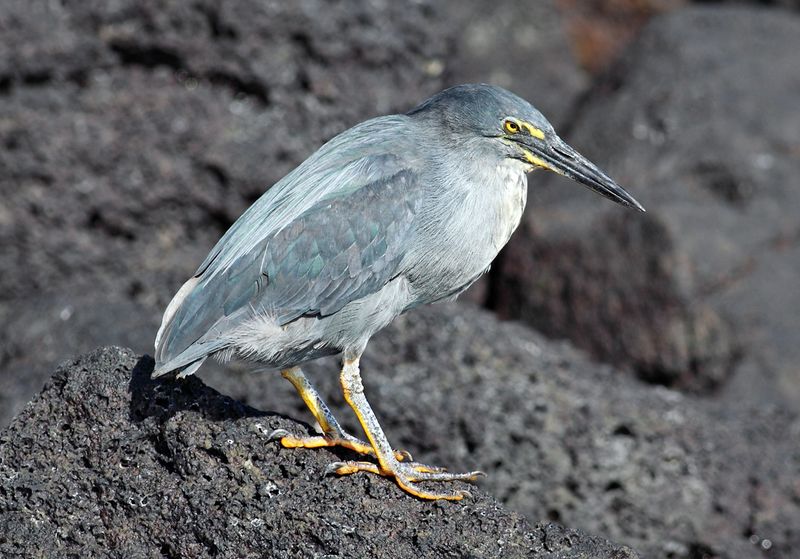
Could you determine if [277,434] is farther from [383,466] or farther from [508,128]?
[508,128]

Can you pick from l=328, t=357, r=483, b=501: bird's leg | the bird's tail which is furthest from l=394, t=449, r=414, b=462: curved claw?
the bird's tail

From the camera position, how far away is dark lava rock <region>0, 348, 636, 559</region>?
4.05 metres

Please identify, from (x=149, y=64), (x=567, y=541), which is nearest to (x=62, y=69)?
(x=149, y=64)

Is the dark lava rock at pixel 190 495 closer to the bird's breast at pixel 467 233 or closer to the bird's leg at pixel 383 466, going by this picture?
the bird's leg at pixel 383 466

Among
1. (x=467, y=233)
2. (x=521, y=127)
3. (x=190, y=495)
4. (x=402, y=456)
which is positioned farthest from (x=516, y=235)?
(x=190, y=495)

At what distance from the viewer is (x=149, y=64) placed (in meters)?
7.51

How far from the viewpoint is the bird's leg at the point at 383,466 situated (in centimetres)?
426

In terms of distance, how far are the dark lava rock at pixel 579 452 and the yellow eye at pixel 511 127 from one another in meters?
1.76

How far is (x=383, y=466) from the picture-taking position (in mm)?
4328

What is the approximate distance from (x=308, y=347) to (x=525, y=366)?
1975 millimetres

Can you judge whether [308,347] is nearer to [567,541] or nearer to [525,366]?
[567,541]

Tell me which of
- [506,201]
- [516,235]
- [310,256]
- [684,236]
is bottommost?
[516,235]

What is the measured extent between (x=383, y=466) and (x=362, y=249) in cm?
83

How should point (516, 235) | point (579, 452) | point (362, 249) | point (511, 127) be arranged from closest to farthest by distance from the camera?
point (362, 249) < point (511, 127) < point (579, 452) < point (516, 235)
